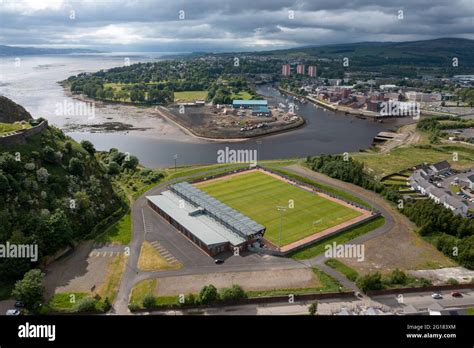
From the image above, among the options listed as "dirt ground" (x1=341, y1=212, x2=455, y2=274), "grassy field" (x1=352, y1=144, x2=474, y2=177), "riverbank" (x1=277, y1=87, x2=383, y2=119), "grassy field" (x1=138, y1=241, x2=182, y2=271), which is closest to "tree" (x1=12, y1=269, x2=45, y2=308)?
"grassy field" (x1=138, y1=241, x2=182, y2=271)

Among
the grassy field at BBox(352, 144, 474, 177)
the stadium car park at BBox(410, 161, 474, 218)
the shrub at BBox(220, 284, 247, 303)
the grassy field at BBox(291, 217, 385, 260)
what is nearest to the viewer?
the shrub at BBox(220, 284, 247, 303)

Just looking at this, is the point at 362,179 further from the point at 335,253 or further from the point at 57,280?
the point at 57,280

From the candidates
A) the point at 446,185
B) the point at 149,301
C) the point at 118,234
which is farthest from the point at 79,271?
the point at 446,185

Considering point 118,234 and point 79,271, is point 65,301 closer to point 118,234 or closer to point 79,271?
point 79,271

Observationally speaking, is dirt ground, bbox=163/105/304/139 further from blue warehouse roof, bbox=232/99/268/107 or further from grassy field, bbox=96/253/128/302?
grassy field, bbox=96/253/128/302

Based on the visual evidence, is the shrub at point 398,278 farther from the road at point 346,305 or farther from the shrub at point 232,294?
the shrub at point 232,294
